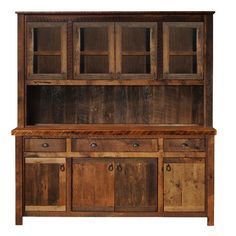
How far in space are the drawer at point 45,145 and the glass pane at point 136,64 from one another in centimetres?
107

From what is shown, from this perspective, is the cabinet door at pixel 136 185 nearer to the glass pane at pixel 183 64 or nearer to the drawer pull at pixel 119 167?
the drawer pull at pixel 119 167

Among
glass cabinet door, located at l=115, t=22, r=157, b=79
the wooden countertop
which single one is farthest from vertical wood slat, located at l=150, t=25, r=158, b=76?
the wooden countertop

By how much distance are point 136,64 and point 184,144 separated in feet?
3.41

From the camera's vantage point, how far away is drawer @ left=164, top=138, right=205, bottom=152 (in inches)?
233

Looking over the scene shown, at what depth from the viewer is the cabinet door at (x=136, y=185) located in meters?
5.94

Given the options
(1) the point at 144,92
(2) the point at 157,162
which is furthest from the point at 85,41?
(2) the point at 157,162

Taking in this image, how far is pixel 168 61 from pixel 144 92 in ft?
1.78

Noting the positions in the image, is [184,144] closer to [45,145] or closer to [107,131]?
[107,131]

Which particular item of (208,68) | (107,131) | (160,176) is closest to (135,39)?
(208,68)

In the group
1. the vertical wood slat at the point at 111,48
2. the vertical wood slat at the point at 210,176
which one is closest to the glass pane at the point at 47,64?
the vertical wood slat at the point at 111,48

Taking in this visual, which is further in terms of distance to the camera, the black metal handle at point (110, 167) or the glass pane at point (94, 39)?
the glass pane at point (94, 39)

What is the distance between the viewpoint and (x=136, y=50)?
20.3ft

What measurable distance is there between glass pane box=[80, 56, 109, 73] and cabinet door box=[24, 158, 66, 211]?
1.05m

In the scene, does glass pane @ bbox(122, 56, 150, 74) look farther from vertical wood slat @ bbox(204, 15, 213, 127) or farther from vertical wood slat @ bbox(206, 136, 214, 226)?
vertical wood slat @ bbox(206, 136, 214, 226)
